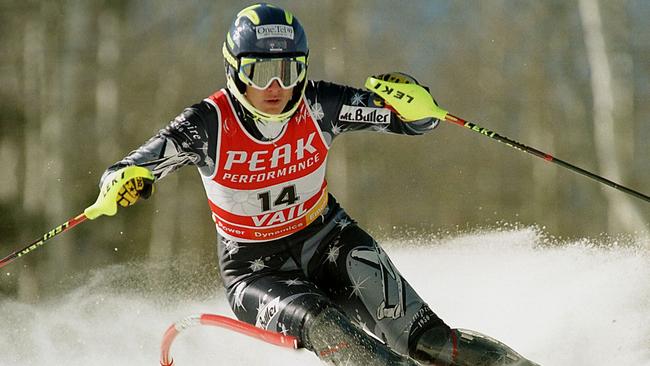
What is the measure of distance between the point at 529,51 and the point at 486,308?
203 cm

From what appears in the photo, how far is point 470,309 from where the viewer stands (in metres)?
5.91

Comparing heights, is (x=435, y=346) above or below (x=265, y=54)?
below

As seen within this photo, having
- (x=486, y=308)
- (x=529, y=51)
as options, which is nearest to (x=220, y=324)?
(x=486, y=308)

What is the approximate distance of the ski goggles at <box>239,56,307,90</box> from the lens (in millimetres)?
3582

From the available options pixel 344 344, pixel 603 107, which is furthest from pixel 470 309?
pixel 344 344

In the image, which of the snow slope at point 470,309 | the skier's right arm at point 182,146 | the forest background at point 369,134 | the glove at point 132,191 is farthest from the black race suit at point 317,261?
the forest background at point 369,134

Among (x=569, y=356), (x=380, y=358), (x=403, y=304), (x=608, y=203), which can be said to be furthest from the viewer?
(x=608, y=203)

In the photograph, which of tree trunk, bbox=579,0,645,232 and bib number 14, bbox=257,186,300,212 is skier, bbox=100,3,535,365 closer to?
bib number 14, bbox=257,186,300,212

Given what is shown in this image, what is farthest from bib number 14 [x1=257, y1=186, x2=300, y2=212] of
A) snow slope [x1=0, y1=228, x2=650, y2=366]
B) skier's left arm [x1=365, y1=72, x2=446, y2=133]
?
snow slope [x1=0, y1=228, x2=650, y2=366]

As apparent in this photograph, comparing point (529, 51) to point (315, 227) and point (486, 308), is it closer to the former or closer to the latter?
point (486, 308)

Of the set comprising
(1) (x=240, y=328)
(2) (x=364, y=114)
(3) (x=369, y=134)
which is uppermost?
(2) (x=364, y=114)

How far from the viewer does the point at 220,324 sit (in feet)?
10.9

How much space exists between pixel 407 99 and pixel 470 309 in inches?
94.6

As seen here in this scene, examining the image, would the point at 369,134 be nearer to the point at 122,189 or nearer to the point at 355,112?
the point at 355,112
